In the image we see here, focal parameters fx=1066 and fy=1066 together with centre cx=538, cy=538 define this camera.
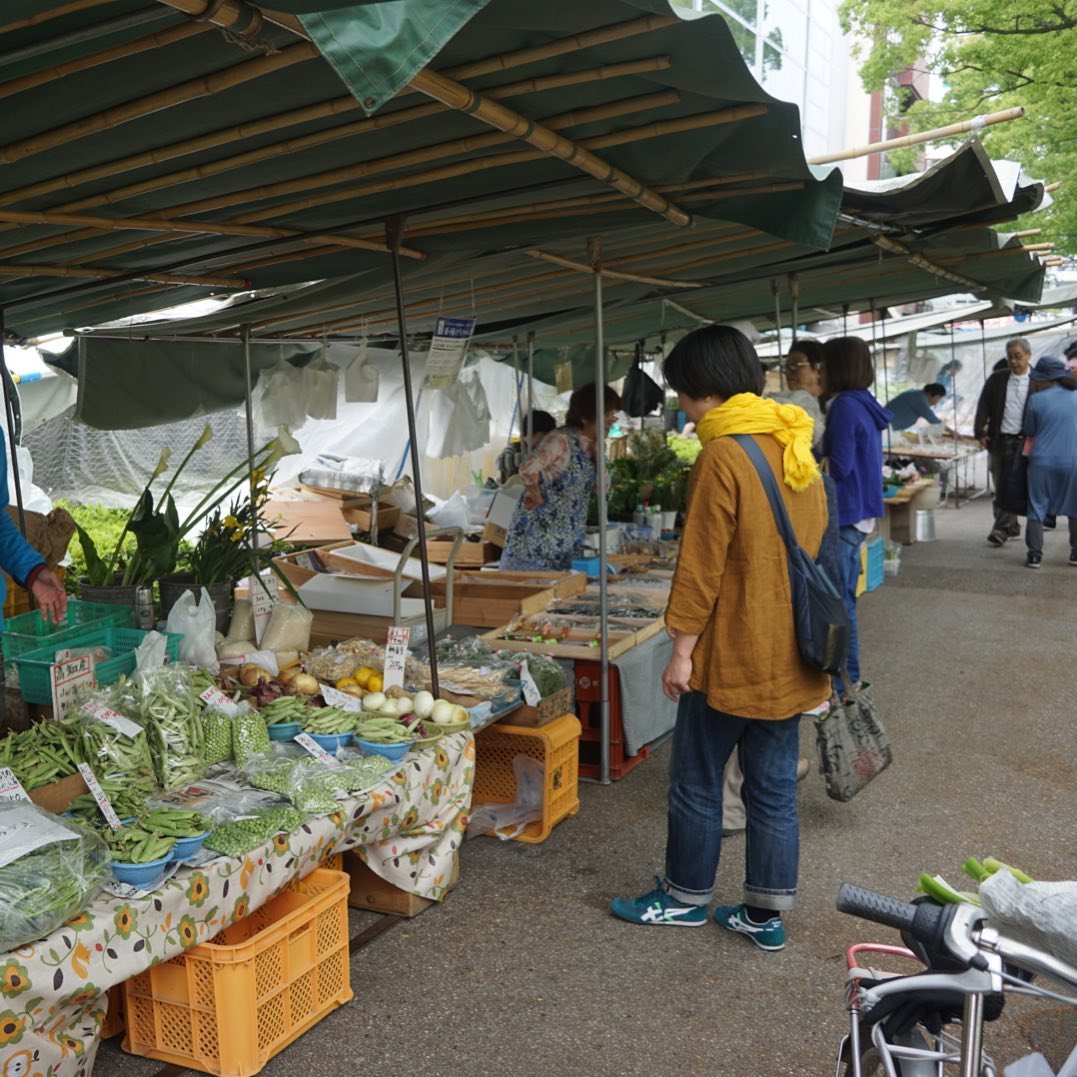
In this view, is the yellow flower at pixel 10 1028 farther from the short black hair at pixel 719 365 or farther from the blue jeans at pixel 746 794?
the short black hair at pixel 719 365

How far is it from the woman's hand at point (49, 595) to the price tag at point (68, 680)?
23 cm

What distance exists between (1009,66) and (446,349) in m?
10.5

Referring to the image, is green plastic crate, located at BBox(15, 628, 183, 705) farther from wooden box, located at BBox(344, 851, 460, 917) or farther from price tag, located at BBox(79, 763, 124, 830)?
wooden box, located at BBox(344, 851, 460, 917)

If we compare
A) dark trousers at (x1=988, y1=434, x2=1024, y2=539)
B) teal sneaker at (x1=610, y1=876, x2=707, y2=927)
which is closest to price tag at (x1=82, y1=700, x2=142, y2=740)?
teal sneaker at (x1=610, y1=876, x2=707, y2=927)

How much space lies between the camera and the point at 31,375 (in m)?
10.1


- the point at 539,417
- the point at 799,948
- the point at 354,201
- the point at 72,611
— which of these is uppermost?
the point at 354,201

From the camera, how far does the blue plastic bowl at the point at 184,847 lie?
2.73m

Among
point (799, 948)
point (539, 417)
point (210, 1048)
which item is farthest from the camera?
point (539, 417)

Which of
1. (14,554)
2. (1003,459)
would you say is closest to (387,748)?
(14,554)

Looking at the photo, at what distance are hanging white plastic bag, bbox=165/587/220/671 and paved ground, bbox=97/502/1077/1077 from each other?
1112 millimetres

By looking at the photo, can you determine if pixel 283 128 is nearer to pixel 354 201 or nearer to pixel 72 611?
pixel 354 201

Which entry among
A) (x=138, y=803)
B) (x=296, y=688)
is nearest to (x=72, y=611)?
(x=296, y=688)

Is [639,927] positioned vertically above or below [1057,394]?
below

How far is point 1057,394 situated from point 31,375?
10.00 meters
